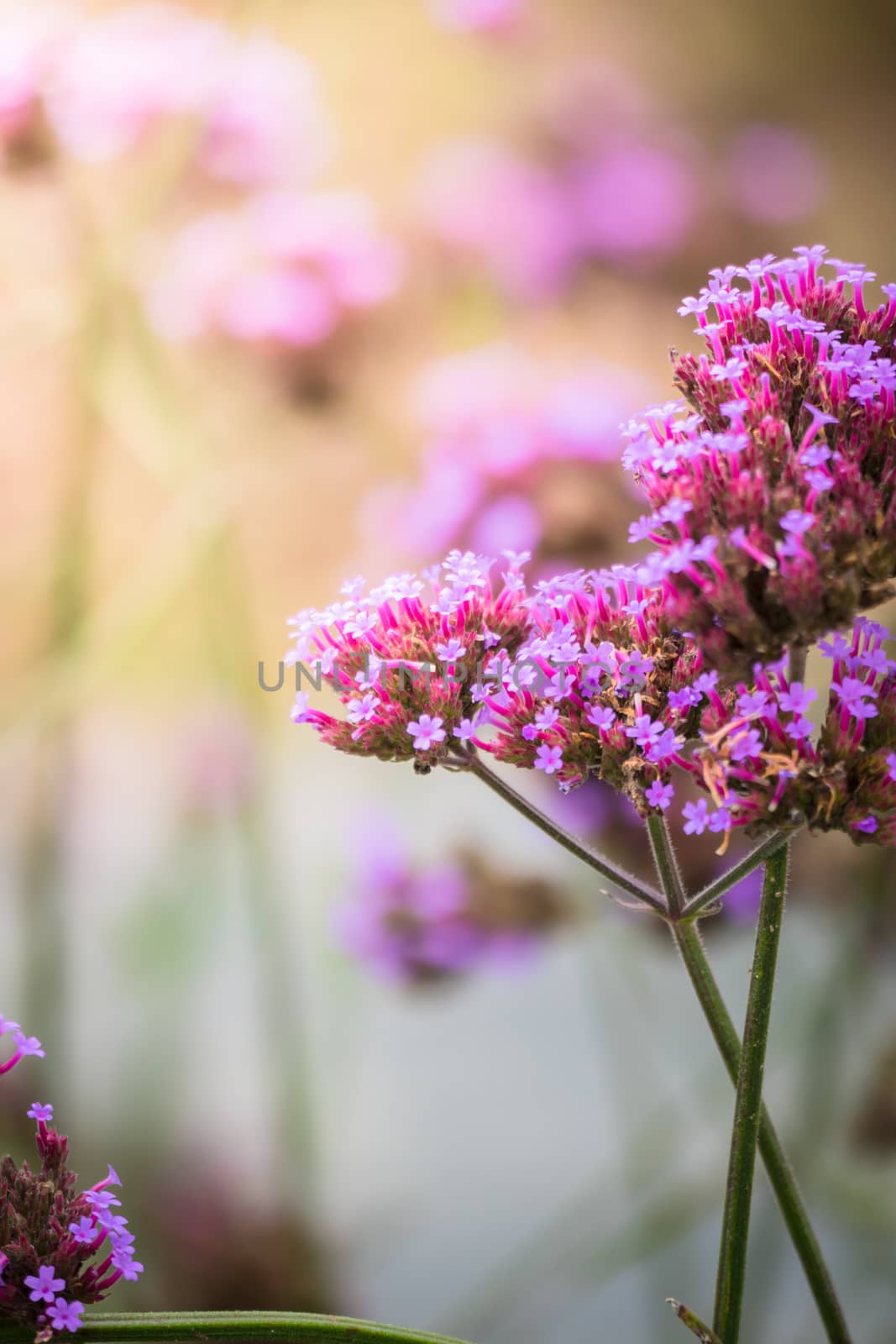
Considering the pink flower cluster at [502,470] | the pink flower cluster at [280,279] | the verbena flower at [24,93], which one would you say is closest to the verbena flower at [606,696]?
the pink flower cluster at [502,470]

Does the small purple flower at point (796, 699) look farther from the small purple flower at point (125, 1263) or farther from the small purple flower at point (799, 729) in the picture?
the small purple flower at point (125, 1263)

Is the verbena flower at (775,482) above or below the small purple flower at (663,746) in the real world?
above

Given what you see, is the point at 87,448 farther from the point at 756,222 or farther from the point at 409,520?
the point at 756,222

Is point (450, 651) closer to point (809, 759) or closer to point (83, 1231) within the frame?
point (809, 759)

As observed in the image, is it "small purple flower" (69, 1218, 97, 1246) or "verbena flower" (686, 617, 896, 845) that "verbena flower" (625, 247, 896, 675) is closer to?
"verbena flower" (686, 617, 896, 845)

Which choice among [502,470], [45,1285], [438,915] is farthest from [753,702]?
[438,915]
